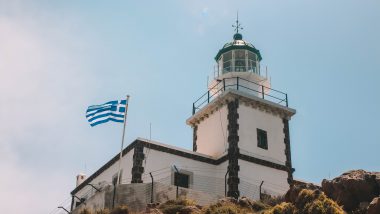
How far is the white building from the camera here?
110ft

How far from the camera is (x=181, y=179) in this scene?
34156 millimetres

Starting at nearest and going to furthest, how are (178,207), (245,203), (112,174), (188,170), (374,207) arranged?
1. (374,207)
2. (178,207)
3. (245,203)
4. (188,170)
5. (112,174)

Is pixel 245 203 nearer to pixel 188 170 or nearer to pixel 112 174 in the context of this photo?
pixel 188 170

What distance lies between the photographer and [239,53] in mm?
41062

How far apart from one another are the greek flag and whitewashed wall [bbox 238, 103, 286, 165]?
8.16 m

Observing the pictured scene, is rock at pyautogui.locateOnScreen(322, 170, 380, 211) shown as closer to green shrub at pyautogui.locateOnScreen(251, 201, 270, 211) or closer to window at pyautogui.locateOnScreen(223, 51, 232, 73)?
green shrub at pyautogui.locateOnScreen(251, 201, 270, 211)

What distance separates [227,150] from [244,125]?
219 centimetres

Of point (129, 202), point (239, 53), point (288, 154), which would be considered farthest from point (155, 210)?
point (239, 53)

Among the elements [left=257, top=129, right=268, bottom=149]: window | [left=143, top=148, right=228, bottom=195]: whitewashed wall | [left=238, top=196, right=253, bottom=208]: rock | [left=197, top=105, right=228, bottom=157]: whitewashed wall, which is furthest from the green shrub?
[left=257, top=129, right=268, bottom=149]: window

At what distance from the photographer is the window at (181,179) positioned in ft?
111

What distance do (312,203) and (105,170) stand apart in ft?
61.7

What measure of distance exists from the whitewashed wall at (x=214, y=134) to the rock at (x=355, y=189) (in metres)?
13.9

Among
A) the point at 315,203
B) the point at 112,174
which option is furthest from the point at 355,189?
the point at 112,174

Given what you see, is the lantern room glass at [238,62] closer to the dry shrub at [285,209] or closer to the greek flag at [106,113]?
the greek flag at [106,113]
